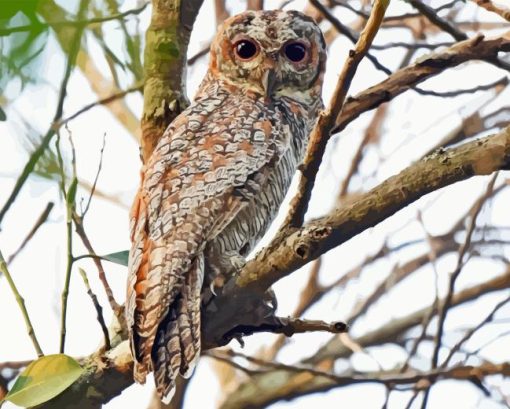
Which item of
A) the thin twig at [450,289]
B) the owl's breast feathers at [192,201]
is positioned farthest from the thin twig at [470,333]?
the owl's breast feathers at [192,201]

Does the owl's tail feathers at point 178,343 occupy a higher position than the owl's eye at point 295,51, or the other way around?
the owl's eye at point 295,51

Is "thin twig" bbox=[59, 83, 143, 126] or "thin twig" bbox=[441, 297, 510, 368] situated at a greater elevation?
"thin twig" bbox=[59, 83, 143, 126]

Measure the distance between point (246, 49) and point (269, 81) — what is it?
6cm

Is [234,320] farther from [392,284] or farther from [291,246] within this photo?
[392,284]

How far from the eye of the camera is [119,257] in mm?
758

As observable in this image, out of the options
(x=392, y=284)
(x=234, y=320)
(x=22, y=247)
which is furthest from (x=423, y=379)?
(x=22, y=247)

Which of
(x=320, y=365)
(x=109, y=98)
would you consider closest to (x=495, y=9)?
(x=109, y=98)

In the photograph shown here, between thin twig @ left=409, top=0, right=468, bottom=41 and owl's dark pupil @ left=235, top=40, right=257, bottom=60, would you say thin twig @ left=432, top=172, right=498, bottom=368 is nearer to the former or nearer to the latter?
thin twig @ left=409, top=0, right=468, bottom=41

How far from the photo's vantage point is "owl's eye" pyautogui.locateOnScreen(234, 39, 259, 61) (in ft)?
3.09

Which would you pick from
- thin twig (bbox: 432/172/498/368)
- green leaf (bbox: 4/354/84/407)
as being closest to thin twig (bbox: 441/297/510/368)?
thin twig (bbox: 432/172/498/368)

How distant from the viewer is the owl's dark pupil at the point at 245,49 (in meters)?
0.94

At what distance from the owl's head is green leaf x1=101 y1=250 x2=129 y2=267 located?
0.28m

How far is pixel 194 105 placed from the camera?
0.91 meters

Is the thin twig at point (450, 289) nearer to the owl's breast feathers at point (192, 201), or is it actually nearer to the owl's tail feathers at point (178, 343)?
the owl's breast feathers at point (192, 201)
